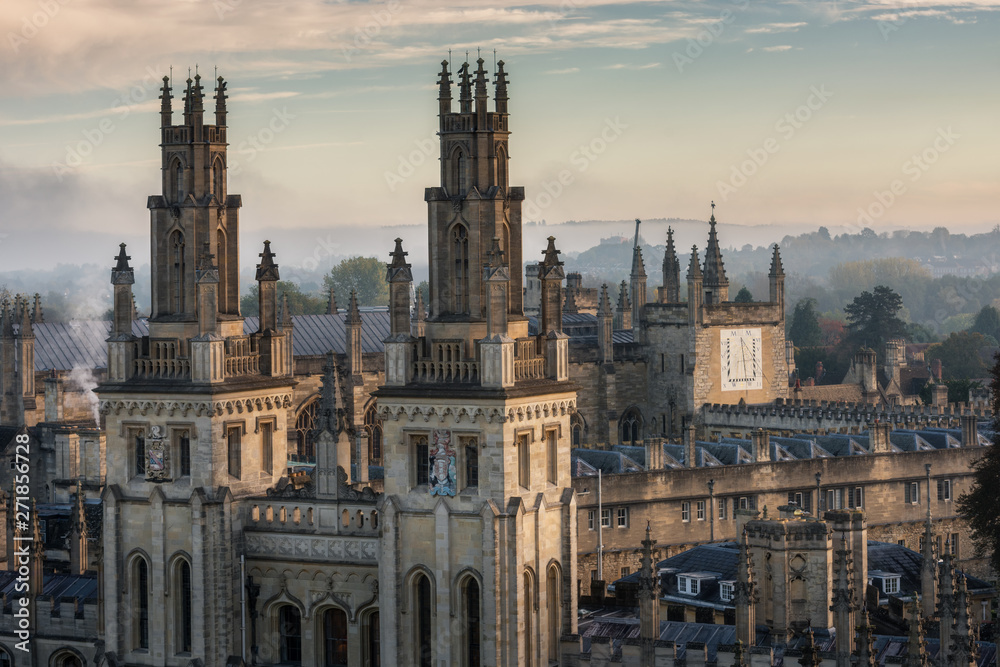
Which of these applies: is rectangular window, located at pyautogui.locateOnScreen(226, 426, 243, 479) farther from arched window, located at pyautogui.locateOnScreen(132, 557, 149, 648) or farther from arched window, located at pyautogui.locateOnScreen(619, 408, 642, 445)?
arched window, located at pyautogui.locateOnScreen(619, 408, 642, 445)

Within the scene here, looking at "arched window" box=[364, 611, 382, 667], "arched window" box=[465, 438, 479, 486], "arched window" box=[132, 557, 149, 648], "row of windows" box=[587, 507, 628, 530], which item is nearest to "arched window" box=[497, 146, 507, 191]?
"arched window" box=[465, 438, 479, 486]

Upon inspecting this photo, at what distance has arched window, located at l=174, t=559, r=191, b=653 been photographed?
53.7 meters

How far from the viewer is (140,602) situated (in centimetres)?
5469

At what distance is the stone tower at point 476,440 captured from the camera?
49125 mm

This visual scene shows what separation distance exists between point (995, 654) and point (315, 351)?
6482 cm

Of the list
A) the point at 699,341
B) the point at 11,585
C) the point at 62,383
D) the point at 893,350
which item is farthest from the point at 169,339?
the point at 893,350

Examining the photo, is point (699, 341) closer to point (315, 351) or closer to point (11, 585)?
point (315, 351)

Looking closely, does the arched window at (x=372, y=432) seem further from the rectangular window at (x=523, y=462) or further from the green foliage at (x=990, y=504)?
the rectangular window at (x=523, y=462)

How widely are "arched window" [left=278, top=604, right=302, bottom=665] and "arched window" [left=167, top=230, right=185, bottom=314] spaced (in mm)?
9064

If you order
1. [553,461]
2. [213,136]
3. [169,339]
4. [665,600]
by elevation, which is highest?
[213,136]

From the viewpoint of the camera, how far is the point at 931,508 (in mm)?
95250

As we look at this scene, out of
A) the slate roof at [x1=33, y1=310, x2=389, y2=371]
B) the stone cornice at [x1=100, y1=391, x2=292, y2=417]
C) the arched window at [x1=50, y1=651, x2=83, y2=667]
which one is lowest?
the arched window at [x1=50, y1=651, x2=83, y2=667]

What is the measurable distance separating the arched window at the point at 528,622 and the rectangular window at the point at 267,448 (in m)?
9.64

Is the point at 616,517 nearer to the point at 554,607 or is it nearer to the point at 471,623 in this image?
the point at 554,607
